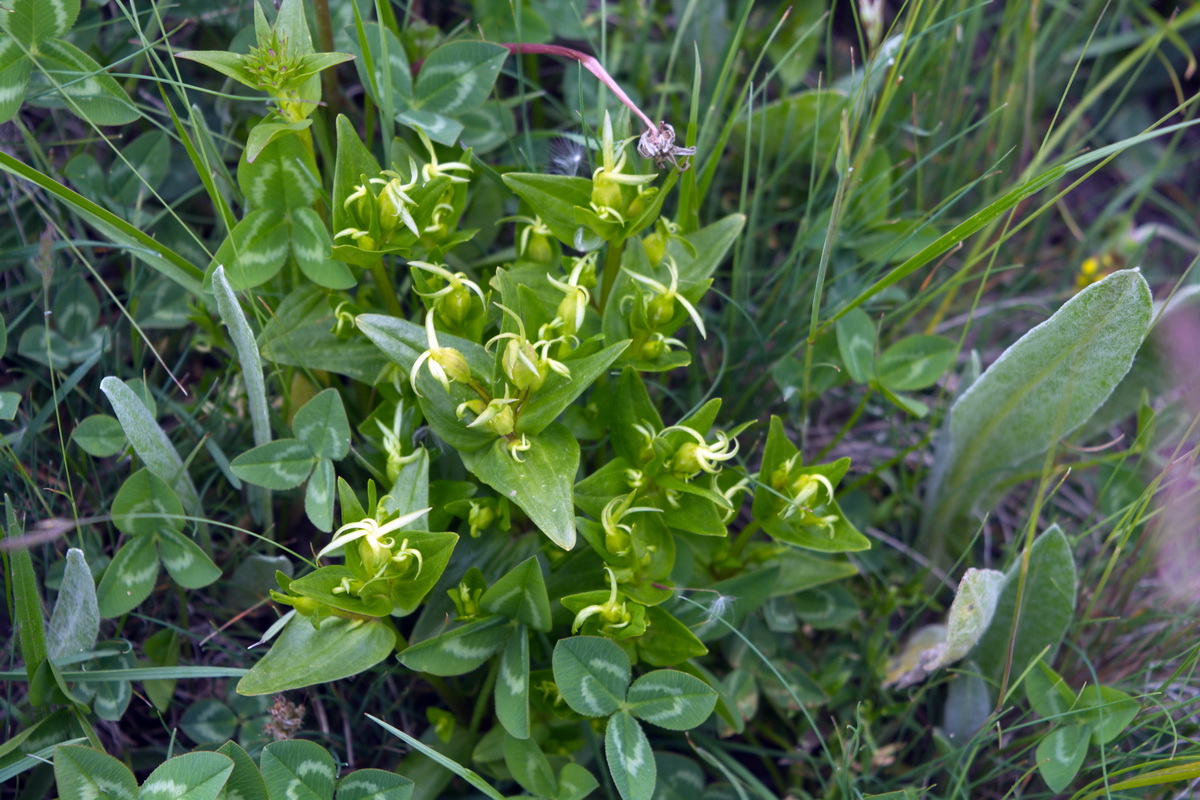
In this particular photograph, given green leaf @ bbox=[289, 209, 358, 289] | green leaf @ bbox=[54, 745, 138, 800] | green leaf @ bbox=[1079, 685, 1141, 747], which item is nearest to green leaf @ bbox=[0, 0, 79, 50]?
green leaf @ bbox=[289, 209, 358, 289]

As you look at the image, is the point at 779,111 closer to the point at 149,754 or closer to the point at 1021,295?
the point at 1021,295

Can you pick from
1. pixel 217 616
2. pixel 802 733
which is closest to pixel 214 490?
pixel 217 616

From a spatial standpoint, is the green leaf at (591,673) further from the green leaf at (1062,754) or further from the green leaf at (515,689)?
the green leaf at (1062,754)

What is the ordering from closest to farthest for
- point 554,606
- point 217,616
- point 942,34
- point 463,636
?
point 463,636 → point 554,606 → point 217,616 → point 942,34

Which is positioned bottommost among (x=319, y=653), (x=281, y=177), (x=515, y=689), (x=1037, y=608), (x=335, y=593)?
(x=1037, y=608)

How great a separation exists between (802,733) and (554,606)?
0.60m

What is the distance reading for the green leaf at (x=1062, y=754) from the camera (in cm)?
144

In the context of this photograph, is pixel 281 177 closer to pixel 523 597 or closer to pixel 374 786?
pixel 523 597

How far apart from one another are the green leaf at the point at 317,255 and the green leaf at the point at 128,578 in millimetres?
503

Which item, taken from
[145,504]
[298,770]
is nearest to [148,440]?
[145,504]

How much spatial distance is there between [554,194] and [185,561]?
2.72ft

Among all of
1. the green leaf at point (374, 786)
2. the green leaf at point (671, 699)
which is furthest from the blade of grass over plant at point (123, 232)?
the green leaf at point (671, 699)

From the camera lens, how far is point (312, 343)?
1474mm

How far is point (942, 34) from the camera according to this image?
194 cm
